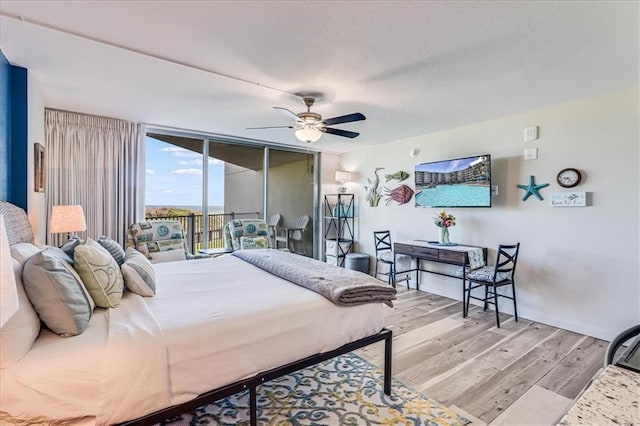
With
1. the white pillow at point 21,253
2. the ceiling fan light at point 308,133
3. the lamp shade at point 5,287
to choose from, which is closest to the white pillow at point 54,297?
the white pillow at point 21,253

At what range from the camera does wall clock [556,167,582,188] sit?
3275 millimetres

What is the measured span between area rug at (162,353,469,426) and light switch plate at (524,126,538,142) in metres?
3.13

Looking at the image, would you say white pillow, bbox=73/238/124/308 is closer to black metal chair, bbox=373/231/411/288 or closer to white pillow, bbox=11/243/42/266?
white pillow, bbox=11/243/42/266

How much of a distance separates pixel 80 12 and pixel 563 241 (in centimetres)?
465

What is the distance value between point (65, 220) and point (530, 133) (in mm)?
5136

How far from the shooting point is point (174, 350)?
1.45m

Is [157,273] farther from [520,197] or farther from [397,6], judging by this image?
[520,197]

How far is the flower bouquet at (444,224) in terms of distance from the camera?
4.23m

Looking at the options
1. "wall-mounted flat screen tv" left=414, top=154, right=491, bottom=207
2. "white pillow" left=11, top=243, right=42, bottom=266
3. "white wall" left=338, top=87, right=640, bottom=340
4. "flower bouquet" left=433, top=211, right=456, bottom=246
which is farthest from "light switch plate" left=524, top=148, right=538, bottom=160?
"white pillow" left=11, top=243, right=42, bottom=266

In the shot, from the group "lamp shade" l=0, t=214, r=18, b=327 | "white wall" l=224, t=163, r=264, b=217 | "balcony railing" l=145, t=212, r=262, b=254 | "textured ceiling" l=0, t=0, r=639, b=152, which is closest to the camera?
"lamp shade" l=0, t=214, r=18, b=327

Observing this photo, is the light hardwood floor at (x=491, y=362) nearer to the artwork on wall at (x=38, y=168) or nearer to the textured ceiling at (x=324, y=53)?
the textured ceiling at (x=324, y=53)

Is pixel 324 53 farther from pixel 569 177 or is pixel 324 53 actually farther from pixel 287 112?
pixel 569 177

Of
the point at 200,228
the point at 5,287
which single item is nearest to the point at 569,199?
the point at 5,287

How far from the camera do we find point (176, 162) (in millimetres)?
4820
